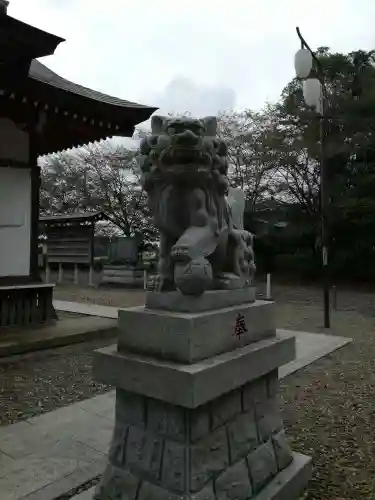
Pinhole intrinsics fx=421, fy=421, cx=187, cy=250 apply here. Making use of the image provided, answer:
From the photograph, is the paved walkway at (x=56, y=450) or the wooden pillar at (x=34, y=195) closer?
the paved walkway at (x=56, y=450)

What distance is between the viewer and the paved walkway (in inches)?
103

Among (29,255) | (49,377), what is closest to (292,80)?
(29,255)

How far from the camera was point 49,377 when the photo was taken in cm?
498

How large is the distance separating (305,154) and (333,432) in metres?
13.4

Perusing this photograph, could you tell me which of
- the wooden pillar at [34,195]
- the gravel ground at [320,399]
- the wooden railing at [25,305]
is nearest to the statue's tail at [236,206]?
the gravel ground at [320,399]

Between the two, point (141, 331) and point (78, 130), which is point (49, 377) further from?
point (78, 130)

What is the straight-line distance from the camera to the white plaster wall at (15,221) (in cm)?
698

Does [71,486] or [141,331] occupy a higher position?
[141,331]

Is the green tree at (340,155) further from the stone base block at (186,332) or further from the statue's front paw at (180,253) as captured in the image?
the statue's front paw at (180,253)

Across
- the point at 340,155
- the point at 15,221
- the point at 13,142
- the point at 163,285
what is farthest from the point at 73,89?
the point at 340,155

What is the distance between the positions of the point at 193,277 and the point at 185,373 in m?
0.46

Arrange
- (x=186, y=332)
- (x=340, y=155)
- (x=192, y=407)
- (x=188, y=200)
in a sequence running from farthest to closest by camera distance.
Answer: (x=340, y=155) → (x=188, y=200) → (x=186, y=332) → (x=192, y=407)

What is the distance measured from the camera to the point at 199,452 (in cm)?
204

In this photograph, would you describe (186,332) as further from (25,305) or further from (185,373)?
(25,305)
